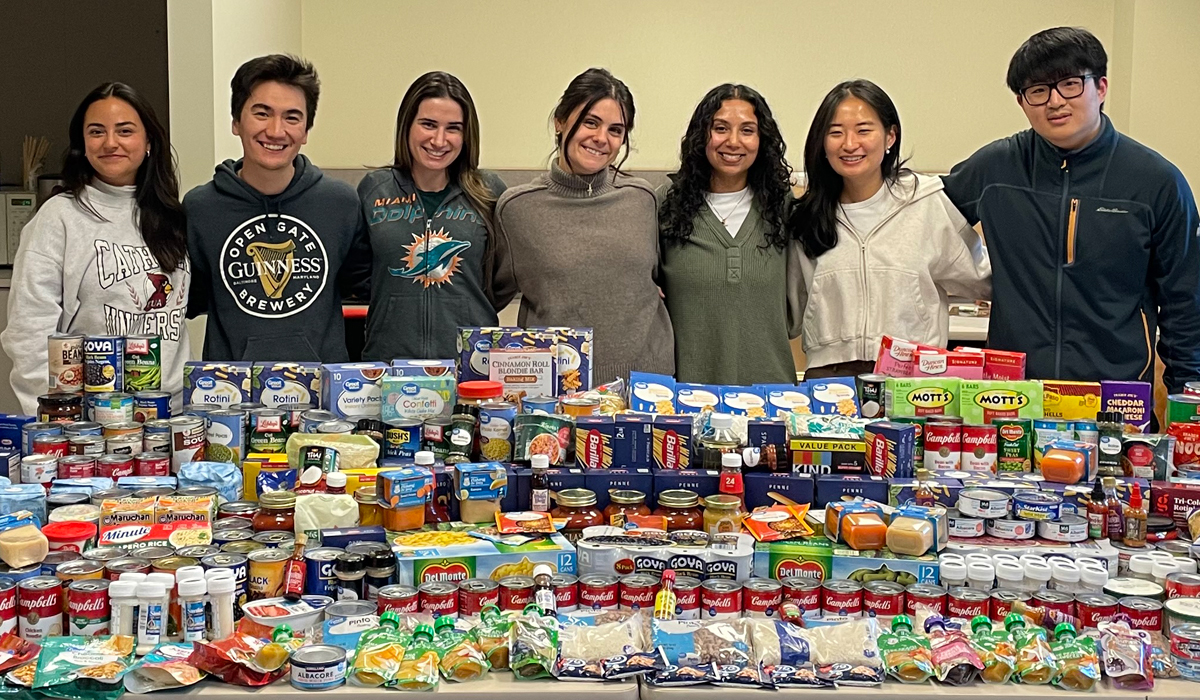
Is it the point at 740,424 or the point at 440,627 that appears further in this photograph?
the point at 740,424

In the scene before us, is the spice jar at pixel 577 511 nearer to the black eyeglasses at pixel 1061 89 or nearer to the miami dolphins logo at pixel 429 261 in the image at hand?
the miami dolphins logo at pixel 429 261

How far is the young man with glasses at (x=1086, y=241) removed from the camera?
3482mm

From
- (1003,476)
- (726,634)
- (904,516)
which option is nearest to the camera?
(726,634)

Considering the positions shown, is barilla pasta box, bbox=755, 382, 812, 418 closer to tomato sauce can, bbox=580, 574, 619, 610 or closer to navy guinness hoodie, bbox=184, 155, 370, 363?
tomato sauce can, bbox=580, 574, 619, 610

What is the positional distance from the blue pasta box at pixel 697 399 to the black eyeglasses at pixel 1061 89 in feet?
5.07

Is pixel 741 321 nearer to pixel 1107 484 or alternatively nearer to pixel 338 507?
pixel 1107 484

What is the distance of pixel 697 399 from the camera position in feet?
9.07

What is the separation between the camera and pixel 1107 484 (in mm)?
2268

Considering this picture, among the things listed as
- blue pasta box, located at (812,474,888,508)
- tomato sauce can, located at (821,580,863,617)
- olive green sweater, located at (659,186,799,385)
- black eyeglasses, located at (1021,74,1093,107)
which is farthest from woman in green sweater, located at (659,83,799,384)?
tomato sauce can, located at (821,580,863,617)

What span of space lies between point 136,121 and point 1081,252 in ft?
10.1

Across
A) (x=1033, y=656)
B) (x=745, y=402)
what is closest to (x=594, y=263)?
(x=745, y=402)

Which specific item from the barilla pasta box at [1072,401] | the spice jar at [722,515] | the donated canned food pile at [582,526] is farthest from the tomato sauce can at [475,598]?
the barilla pasta box at [1072,401]

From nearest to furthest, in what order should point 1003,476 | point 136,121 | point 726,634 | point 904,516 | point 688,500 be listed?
point 726,634
point 904,516
point 688,500
point 1003,476
point 136,121

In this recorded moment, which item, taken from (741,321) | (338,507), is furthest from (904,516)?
(741,321)
